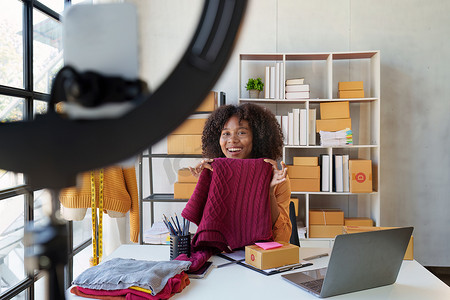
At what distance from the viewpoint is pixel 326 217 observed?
11.9ft

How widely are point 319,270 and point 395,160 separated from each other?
2.85 metres

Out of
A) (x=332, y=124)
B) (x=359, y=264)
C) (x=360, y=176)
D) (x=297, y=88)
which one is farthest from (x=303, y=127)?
(x=359, y=264)

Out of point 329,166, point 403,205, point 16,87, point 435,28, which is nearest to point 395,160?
point 403,205

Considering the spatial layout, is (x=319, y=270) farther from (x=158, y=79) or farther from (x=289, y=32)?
(x=289, y=32)

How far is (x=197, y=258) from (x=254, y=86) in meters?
2.42

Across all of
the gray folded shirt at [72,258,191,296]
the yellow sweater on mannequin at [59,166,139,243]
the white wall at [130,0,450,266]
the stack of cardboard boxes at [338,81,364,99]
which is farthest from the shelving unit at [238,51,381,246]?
the gray folded shirt at [72,258,191,296]

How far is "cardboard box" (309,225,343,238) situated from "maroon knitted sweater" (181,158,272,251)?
187 centimetres

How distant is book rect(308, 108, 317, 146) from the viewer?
3648 millimetres

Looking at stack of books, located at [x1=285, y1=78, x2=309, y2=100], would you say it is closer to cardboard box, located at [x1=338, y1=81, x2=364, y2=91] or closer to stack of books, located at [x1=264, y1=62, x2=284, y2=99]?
stack of books, located at [x1=264, y1=62, x2=284, y2=99]

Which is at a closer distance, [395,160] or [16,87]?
[16,87]

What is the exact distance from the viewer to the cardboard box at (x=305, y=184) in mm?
3605

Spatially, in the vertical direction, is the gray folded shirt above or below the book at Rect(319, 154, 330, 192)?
below

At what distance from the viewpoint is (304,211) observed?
387cm

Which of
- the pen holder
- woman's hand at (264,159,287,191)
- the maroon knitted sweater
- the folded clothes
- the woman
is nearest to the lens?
the folded clothes
